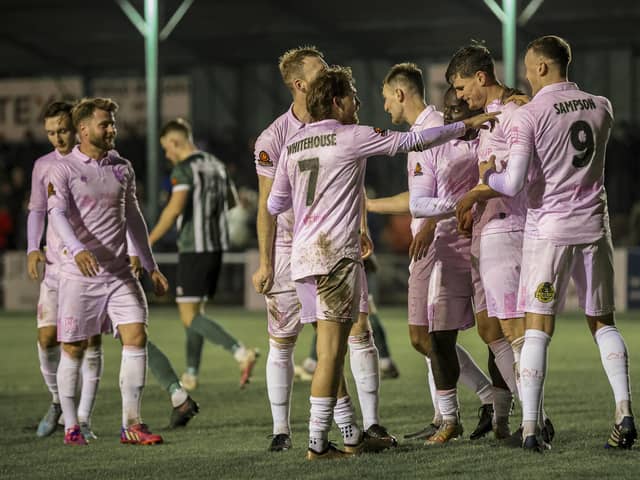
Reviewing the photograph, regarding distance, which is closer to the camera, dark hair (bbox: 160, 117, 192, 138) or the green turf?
the green turf

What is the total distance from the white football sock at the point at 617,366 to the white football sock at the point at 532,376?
0.98ft

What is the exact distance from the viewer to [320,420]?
239 inches

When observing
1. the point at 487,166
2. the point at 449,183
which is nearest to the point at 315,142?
the point at 487,166

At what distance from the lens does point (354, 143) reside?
6.04m

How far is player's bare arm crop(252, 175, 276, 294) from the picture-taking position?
647cm

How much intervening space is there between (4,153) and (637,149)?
43.6 ft

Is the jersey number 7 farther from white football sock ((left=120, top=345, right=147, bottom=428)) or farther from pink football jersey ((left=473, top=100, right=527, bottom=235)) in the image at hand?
white football sock ((left=120, top=345, right=147, bottom=428))

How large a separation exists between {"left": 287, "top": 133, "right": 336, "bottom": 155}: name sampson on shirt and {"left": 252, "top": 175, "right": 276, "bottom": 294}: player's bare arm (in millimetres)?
411

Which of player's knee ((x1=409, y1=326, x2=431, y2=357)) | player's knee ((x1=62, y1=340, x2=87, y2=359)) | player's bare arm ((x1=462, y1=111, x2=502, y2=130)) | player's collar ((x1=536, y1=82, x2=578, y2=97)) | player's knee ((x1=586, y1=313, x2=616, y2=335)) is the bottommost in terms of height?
player's knee ((x1=62, y1=340, x2=87, y2=359))

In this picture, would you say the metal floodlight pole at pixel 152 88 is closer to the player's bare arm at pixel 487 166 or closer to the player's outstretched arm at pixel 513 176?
the player's bare arm at pixel 487 166

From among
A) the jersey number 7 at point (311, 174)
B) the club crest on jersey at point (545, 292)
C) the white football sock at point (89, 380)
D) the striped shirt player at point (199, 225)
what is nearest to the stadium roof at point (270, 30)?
the striped shirt player at point (199, 225)

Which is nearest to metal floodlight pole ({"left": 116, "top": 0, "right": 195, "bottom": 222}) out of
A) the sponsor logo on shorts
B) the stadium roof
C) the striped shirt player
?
the stadium roof

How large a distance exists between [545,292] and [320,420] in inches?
46.9

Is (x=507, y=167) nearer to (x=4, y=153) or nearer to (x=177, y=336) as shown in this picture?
(x=177, y=336)
